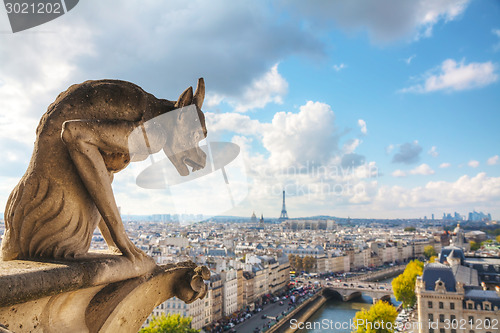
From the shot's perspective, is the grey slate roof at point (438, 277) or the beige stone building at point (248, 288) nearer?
the grey slate roof at point (438, 277)

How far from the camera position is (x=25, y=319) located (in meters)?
1.83

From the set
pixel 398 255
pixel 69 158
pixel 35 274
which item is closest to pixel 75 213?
pixel 69 158

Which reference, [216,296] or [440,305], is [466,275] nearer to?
[440,305]

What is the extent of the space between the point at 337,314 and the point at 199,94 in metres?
34.3

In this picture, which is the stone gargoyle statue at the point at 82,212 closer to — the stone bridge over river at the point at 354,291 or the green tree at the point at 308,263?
the stone bridge over river at the point at 354,291

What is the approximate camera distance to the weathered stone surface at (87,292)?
1.75 meters

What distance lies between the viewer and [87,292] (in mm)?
2123

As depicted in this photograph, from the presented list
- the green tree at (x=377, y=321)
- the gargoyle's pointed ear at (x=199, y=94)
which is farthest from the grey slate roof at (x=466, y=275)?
the gargoyle's pointed ear at (x=199, y=94)

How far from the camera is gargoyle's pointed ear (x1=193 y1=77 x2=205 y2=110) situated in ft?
8.23

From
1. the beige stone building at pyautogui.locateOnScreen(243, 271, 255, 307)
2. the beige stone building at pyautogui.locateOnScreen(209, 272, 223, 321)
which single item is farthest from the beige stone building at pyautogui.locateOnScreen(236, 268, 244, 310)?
the beige stone building at pyautogui.locateOnScreen(209, 272, 223, 321)

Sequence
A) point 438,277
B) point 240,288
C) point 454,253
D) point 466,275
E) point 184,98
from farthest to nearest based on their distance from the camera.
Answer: point 454,253 < point 240,288 < point 466,275 < point 438,277 < point 184,98

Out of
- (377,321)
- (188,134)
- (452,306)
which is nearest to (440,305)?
(452,306)

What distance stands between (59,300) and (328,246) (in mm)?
62107

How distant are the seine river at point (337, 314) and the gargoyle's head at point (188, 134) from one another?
89.3 feet
